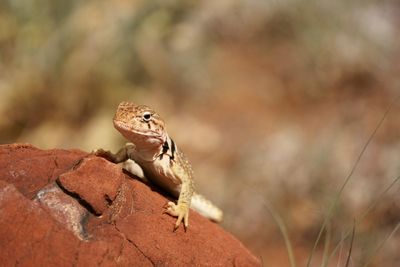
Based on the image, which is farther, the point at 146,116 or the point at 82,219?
the point at 146,116

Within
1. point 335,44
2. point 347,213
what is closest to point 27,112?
point 347,213

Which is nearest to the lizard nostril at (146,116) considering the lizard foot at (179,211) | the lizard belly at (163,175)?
the lizard belly at (163,175)

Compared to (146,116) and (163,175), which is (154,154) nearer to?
(163,175)

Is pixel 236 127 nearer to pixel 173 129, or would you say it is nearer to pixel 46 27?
pixel 173 129

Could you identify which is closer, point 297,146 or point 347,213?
point 347,213

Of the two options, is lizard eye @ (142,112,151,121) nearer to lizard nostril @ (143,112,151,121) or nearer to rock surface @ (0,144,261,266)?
lizard nostril @ (143,112,151,121)

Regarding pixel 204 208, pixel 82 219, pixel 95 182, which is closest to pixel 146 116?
pixel 95 182
